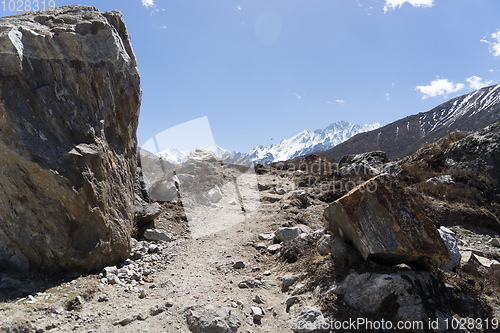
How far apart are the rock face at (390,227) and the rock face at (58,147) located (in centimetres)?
573

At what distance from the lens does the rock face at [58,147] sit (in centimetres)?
560

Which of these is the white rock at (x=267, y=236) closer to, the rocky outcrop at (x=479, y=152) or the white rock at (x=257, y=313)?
the white rock at (x=257, y=313)

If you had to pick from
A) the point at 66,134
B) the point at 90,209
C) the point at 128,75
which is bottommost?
the point at 90,209

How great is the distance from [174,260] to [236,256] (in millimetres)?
1875

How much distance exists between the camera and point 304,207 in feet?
44.8

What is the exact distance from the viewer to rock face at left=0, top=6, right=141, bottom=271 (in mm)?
5598

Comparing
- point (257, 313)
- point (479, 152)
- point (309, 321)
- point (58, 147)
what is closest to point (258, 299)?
point (257, 313)

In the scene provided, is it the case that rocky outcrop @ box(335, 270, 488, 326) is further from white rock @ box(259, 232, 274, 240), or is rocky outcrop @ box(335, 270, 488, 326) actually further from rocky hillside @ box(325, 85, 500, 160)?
rocky hillside @ box(325, 85, 500, 160)

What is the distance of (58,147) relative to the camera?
5.96 meters

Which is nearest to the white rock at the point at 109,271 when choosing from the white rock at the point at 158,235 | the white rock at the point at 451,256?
the white rock at the point at 158,235

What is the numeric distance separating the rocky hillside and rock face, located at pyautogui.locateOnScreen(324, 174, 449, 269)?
308ft

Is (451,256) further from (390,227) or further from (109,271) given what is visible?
(109,271)

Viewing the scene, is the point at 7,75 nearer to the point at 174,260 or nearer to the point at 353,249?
the point at 174,260

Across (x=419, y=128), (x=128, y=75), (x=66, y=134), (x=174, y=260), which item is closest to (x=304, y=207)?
(x=174, y=260)
